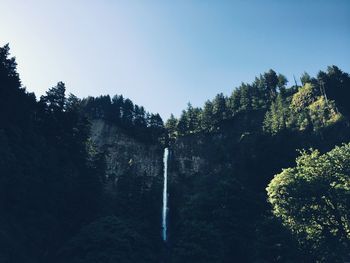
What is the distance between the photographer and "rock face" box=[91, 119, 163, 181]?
3162 inches

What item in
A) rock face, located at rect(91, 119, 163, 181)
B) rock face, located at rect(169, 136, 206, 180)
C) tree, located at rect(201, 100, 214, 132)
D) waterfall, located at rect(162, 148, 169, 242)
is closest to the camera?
waterfall, located at rect(162, 148, 169, 242)

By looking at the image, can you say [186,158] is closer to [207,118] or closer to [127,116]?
[207,118]

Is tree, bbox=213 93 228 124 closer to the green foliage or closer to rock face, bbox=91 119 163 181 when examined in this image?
the green foliage

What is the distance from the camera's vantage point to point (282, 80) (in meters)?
111

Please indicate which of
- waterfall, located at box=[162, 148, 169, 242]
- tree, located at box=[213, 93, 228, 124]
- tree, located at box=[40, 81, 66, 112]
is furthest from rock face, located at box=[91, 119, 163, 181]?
tree, located at box=[40, 81, 66, 112]

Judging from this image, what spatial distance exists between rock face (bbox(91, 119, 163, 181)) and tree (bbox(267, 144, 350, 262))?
4138cm

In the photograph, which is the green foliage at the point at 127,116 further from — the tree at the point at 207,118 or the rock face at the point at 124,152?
the tree at the point at 207,118

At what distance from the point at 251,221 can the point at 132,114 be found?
5239cm

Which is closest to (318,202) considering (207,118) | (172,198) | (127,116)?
(172,198)

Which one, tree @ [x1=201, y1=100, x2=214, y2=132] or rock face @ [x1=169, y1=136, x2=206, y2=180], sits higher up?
tree @ [x1=201, y1=100, x2=214, y2=132]

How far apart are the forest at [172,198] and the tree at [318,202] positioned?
101mm

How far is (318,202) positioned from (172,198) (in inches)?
1128

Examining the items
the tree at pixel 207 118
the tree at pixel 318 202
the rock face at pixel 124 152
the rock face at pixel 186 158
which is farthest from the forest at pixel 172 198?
the tree at pixel 207 118

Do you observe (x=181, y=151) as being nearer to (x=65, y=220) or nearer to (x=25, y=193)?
(x=65, y=220)
